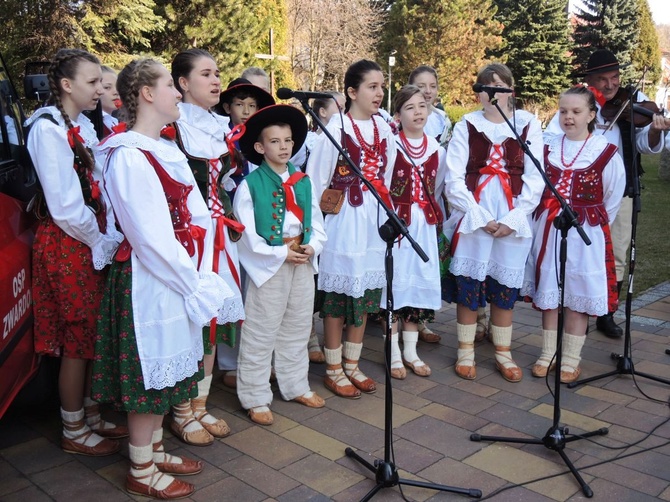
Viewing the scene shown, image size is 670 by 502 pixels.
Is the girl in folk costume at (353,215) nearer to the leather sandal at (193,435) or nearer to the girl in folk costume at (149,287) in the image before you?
the leather sandal at (193,435)

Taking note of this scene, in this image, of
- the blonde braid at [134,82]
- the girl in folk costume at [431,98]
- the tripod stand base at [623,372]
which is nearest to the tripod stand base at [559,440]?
the tripod stand base at [623,372]

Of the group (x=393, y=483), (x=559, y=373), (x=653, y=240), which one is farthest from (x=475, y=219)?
(x=653, y=240)

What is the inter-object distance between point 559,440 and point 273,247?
1797mm

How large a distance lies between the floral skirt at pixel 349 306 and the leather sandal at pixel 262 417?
76cm

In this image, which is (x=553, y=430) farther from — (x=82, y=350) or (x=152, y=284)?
(x=82, y=350)

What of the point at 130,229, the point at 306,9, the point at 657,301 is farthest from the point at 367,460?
the point at 306,9

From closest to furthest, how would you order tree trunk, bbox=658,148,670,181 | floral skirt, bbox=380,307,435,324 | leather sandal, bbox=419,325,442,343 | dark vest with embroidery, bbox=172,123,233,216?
dark vest with embroidery, bbox=172,123,233,216 → floral skirt, bbox=380,307,435,324 → leather sandal, bbox=419,325,442,343 → tree trunk, bbox=658,148,670,181

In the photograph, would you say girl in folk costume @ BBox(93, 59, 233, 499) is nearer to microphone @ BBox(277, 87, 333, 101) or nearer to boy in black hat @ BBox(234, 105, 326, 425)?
microphone @ BBox(277, 87, 333, 101)

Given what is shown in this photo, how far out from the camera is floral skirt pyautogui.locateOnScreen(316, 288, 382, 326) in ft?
13.7

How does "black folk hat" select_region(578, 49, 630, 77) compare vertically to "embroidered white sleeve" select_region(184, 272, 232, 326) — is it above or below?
above

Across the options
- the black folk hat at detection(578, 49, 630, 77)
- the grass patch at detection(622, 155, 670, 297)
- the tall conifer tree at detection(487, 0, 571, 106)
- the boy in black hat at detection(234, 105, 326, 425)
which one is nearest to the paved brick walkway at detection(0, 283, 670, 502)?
the boy in black hat at detection(234, 105, 326, 425)

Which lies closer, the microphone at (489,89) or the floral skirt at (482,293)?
the microphone at (489,89)

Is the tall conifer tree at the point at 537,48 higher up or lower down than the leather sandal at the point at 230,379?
higher up

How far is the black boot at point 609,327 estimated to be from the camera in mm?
5348
